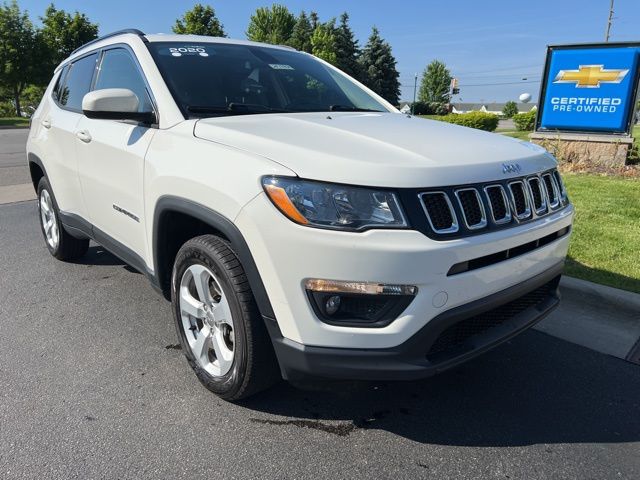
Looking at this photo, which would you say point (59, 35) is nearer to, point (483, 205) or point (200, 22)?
point (200, 22)

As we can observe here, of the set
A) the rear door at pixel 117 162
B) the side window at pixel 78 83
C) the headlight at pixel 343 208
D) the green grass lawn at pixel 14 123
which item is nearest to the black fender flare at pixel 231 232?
→ the headlight at pixel 343 208

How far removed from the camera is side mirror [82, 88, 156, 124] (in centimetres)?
283

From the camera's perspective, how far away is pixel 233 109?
2.99 metres

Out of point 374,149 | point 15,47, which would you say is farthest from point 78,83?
point 15,47

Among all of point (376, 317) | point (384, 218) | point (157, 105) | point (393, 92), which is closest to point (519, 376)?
point (376, 317)

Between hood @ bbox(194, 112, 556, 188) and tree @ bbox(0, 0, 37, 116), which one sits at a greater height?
tree @ bbox(0, 0, 37, 116)

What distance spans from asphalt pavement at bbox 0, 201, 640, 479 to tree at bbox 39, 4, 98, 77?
45.9 m

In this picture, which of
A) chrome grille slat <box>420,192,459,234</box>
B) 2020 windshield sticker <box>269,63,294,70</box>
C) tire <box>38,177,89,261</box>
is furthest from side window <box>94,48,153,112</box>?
chrome grille slat <box>420,192,459,234</box>

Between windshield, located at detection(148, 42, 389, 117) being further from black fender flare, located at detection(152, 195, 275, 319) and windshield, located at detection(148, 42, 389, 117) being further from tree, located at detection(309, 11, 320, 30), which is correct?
tree, located at detection(309, 11, 320, 30)

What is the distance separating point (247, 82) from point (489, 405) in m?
2.38

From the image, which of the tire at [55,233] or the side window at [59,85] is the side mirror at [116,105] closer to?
the tire at [55,233]

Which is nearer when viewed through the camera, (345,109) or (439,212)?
(439,212)

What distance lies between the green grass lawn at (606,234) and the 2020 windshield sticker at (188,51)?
129 inches

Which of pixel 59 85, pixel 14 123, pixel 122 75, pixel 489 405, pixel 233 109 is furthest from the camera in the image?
pixel 14 123
